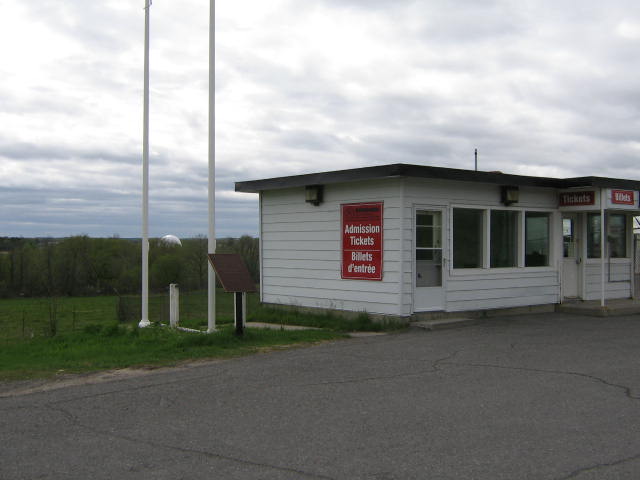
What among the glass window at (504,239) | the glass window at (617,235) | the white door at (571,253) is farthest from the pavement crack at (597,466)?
the glass window at (617,235)

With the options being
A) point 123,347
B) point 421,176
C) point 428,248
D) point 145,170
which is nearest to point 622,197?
point 428,248

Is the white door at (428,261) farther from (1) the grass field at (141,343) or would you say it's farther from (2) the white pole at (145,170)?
(2) the white pole at (145,170)

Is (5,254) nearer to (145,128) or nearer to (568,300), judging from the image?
(145,128)

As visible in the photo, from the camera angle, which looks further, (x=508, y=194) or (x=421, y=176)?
(x=508, y=194)

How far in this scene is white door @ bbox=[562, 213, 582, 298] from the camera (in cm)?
1666

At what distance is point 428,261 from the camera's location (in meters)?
13.8

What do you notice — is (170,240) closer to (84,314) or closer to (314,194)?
(84,314)

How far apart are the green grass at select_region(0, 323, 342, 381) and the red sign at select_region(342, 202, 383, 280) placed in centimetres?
185

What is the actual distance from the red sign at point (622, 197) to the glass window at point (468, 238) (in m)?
3.27

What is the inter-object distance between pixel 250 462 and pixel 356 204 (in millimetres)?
9272

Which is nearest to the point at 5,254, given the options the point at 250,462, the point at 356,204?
the point at 356,204

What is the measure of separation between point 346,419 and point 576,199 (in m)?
11.3

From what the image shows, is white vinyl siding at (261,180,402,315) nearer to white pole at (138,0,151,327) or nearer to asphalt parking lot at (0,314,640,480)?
asphalt parking lot at (0,314,640,480)

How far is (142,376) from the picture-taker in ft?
29.2
